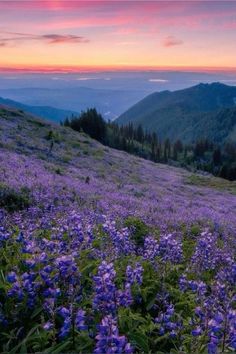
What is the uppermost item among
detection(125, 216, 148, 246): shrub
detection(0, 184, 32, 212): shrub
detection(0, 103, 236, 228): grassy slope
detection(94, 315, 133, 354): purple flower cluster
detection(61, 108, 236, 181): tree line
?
detection(94, 315, 133, 354): purple flower cluster

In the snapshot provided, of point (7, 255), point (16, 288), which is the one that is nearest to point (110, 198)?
point (7, 255)

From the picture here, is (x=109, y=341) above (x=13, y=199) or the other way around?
above

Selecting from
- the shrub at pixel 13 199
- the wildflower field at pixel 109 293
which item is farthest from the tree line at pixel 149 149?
the wildflower field at pixel 109 293

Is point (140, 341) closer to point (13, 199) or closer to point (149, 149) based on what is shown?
point (13, 199)

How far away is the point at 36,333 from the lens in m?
4.69

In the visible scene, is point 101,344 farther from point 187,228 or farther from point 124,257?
point 187,228

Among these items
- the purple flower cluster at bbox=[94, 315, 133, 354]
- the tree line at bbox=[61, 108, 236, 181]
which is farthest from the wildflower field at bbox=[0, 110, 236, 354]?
the tree line at bbox=[61, 108, 236, 181]

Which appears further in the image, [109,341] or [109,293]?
[109,293]

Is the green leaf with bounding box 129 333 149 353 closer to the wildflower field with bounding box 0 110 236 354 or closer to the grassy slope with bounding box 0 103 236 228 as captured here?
the wildflower field with bounding box 0 110 236 354

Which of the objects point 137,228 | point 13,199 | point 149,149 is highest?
point 13,199

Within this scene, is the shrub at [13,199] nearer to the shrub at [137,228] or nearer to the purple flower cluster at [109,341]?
the shrub at [137,228]

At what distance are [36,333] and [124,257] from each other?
10.8ft

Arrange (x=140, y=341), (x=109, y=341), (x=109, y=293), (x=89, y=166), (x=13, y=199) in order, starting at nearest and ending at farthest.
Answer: (x=109, y=341), (x=109, y=293), (x=140, y=341), (x=13, y=199), (x=89, y=166)

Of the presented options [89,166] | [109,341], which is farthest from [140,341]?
[89,166]
